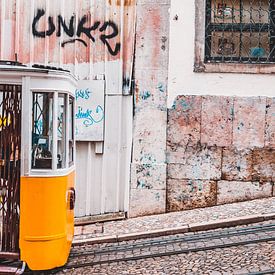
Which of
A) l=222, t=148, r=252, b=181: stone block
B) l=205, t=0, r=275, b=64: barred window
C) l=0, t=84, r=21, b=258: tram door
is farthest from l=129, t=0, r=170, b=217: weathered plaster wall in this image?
l=0, t=84, r=21, b=258: tram door

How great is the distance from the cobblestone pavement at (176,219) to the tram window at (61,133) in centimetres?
215

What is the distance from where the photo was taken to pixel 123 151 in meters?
9.28

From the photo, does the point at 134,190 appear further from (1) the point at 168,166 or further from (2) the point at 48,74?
(2) the point at 48,74

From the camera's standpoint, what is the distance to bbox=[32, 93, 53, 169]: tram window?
20.0ft

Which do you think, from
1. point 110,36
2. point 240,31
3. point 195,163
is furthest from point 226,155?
point 110,36

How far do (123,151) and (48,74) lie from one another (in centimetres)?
347

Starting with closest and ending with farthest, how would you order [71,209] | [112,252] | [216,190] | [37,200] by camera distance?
[37,200] < [71,209] < [112,252] < [216,190]

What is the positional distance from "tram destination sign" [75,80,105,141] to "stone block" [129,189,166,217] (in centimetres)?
125

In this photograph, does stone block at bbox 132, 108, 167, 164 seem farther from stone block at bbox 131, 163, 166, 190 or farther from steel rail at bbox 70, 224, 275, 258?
steel rail at bbox 70, 224, 275, 258

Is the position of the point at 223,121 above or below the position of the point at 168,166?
above

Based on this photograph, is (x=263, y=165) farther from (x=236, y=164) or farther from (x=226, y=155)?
(x=226, y=155)

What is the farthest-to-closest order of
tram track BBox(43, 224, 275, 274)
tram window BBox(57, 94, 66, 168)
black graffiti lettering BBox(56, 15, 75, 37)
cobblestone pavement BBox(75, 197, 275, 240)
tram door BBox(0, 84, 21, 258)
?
black graffiti lettering BBox(56, 15, 75, 37)
cobblestone pavement BBox(75, 197, 275, 240)
tram track BBox(43, 224, 275, 274)
tram window BBox(57, 94, 66, 168)
tram door BBox(0, 84, 21, 258)

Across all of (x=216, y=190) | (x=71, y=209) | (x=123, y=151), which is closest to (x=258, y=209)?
(x=216, y=190)

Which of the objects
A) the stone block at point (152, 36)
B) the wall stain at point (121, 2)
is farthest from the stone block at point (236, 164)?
the wall stain at point (121, 2)
